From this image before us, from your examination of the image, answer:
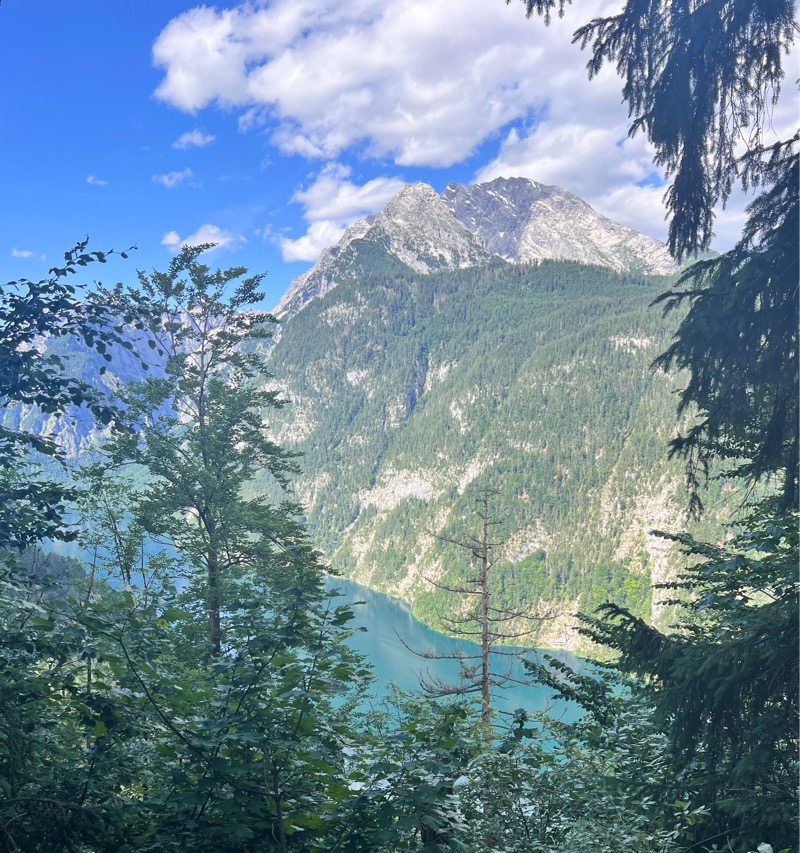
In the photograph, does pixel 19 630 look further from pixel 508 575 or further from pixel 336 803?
pixel 508 575

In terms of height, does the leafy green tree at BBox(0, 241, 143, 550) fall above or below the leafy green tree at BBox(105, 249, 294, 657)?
below

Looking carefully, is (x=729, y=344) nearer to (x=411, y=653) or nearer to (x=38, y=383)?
(x=38, y=383)

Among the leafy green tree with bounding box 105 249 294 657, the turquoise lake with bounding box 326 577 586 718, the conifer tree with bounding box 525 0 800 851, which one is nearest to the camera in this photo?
the conifer tree with bounding box 525 0 800 851

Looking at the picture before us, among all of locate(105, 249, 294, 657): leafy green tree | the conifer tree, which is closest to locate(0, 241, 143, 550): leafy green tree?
the conifer tree

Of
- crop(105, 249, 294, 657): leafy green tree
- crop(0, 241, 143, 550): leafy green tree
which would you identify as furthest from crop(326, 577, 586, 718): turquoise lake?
crop(0, 241, 143, 550): leafy green tree

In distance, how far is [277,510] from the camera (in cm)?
2325

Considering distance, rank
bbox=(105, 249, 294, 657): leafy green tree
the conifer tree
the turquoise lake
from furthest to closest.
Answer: the turquoise lake, bbox=(105, 249, 294, 657): leafy green tree, the conifer tree

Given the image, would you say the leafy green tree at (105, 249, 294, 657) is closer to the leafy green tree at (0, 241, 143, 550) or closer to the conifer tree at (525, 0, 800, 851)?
the leafy green tree at (0, 241, 143, 550)

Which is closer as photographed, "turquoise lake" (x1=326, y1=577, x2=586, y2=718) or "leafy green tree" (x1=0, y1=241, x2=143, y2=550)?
"leafy green tree" (x1=0, y1=241, x2=143, y2=550)

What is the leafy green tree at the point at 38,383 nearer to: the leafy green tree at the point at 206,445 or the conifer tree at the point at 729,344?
the conifer tree at the point at 729,344

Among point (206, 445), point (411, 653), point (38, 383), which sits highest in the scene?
point (206, 445)

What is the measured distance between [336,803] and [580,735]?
528 cm

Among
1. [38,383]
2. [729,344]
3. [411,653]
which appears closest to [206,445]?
[38,383]

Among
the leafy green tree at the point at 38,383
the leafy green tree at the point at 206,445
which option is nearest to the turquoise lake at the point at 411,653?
the leafy green tree at the point at 206,445
